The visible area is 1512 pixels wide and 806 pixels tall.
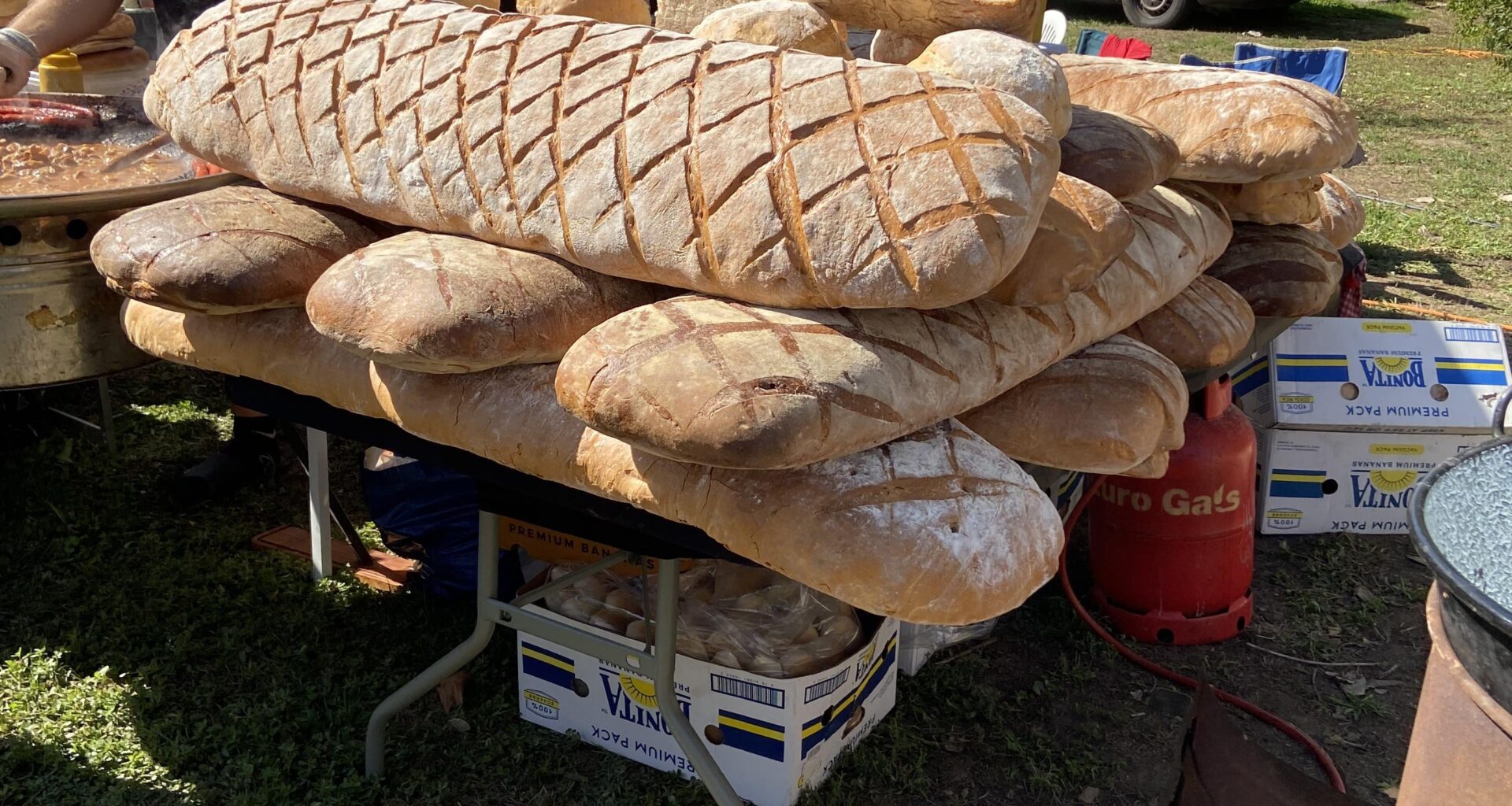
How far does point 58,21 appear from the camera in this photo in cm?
299

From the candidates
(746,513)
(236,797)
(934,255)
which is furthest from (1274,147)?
(236,797)

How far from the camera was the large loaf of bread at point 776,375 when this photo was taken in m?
1.43

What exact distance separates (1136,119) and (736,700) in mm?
1337

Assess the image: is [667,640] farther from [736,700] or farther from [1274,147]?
[1274,147]

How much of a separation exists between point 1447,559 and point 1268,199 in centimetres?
163

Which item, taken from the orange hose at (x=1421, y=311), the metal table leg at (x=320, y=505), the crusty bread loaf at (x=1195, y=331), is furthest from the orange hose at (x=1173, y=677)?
the orange hose at (x=1421, y=311)

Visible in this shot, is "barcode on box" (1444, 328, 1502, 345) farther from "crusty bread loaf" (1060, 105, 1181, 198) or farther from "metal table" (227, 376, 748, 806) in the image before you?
"metal table" (227, 376, 748, 806)

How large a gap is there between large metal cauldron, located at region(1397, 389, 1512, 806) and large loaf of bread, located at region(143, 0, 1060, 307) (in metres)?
0.61

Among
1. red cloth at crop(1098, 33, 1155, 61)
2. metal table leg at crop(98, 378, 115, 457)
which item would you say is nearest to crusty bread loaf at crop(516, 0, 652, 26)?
metal table leg at crop(98, 378, 115, 457)

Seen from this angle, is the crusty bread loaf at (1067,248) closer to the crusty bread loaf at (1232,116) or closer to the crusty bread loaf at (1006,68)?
the crusty bread loaf at (1006,68)

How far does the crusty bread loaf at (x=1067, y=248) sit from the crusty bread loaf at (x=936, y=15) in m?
0.48

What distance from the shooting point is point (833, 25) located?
214 centimetres

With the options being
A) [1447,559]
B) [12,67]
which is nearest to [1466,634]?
[1447,559]

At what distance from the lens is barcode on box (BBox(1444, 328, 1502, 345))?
3498 mm
